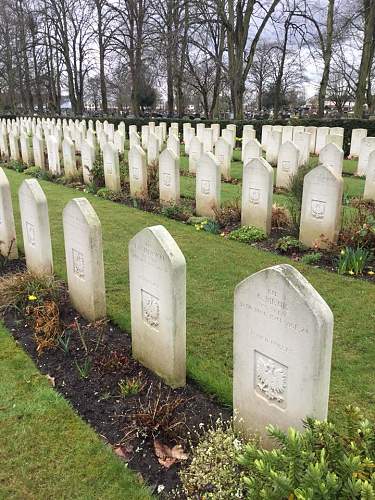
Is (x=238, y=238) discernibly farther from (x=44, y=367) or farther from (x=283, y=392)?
(x=283, y=392)

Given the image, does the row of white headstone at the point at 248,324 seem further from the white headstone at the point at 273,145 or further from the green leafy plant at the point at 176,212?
the white headstone at the point at 273,145

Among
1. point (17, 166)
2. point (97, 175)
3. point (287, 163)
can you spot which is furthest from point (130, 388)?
point (17, 166)

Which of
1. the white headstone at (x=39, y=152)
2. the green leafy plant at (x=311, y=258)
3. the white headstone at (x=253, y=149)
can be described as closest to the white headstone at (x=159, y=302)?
the green leafy plant at (x=311, y=258)

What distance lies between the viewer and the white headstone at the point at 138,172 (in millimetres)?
10062

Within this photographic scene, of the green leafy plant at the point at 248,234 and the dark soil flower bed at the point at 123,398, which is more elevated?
the green leafy plant at the point at 248,234

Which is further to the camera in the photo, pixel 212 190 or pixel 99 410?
pixel 212 190

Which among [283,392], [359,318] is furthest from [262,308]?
[359,318]

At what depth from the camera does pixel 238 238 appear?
755 cm

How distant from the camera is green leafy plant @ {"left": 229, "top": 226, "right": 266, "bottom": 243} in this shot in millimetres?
7469

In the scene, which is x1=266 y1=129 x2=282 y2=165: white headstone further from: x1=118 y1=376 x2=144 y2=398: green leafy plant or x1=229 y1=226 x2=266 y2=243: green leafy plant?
x1=118 y1=376 x2=144 y2=398: green leafy plant

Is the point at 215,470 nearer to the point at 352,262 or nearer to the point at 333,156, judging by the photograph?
the point at 352,262

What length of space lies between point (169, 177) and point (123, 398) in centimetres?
648

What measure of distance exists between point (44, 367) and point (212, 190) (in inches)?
211

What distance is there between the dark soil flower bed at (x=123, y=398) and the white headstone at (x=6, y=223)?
1.99 metres
